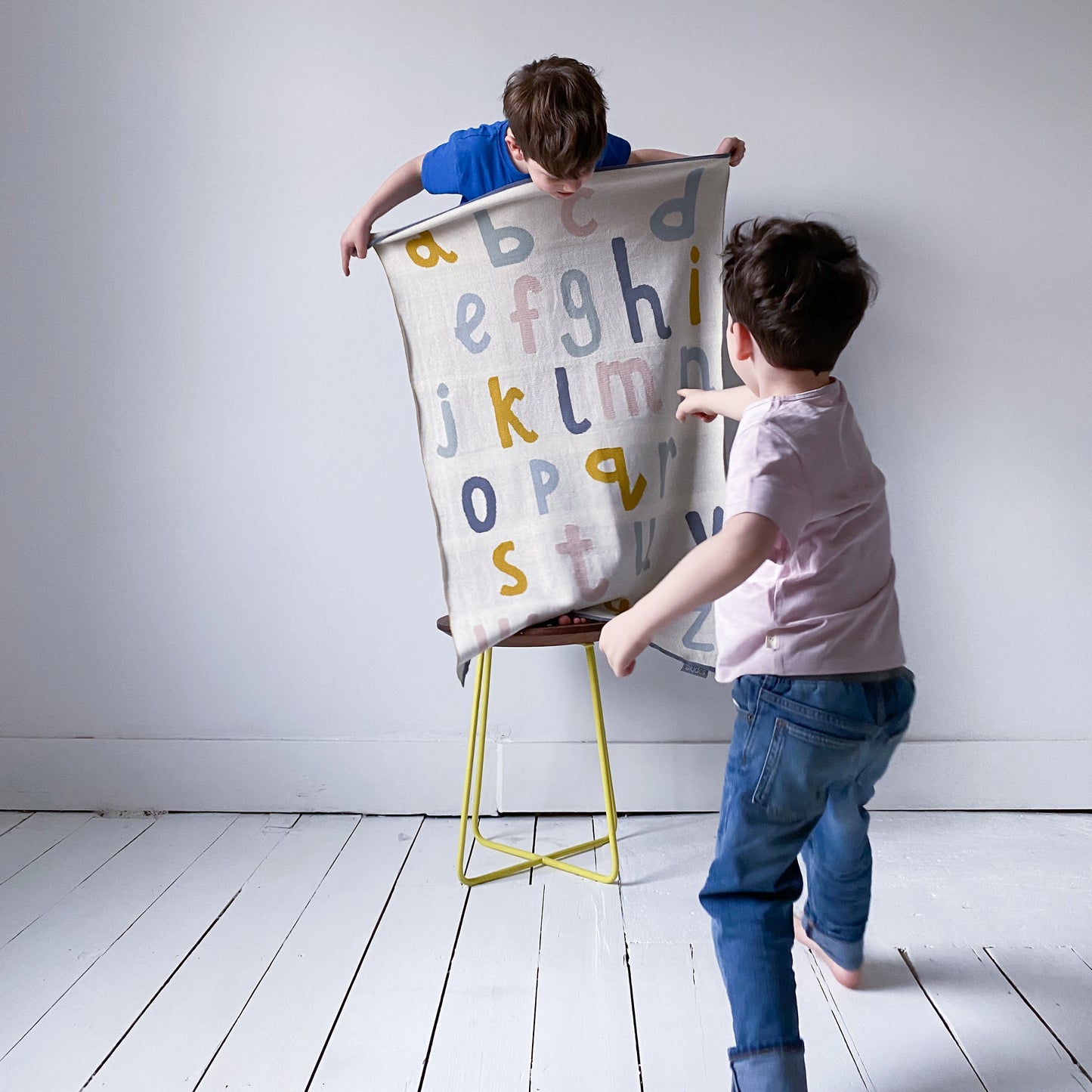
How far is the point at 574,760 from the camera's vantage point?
1.91m

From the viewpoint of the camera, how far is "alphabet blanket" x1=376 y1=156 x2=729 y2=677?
4.91 ft

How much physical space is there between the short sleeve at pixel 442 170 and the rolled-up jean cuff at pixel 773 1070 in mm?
1240

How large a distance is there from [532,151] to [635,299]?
0.92ft

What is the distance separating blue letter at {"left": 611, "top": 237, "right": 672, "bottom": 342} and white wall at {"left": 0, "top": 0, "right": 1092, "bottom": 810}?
15.8 inches

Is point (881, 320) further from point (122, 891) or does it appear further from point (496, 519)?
point (122, 891)

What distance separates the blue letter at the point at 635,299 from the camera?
151 centimetres

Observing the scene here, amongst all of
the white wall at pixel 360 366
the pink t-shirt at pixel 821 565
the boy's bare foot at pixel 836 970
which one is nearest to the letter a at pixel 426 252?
the white wall at pixel 360 366

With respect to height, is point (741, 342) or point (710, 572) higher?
point (741, 342)

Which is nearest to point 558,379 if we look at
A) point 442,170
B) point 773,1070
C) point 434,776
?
point 442,170

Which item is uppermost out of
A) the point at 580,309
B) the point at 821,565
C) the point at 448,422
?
the point at 580,309

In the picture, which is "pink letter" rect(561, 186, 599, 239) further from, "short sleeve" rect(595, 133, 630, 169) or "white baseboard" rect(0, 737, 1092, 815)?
"white baseboard" rect(0, 737, 1092, 815)

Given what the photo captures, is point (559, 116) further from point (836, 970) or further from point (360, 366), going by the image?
point (836, 970)

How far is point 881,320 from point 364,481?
3.27 feet

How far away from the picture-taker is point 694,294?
154 cm
